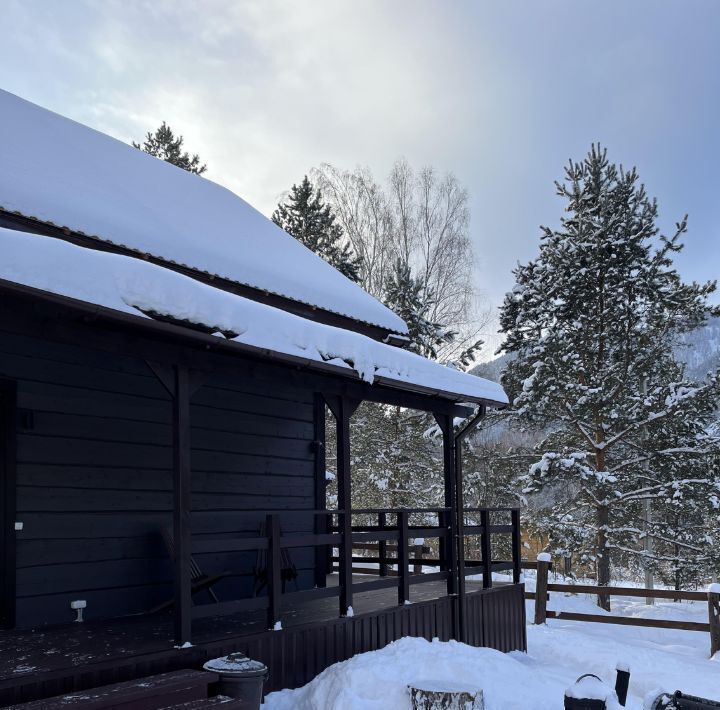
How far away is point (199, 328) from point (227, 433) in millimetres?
3316

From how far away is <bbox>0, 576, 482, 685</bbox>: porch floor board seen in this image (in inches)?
173

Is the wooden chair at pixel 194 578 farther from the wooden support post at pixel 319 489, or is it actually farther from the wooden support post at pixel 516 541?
the wooden support post at pixel 516 541

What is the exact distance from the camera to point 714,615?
9.35 metres

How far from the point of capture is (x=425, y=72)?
1282 centimetres

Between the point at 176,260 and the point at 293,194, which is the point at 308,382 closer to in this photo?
the point at 176,260

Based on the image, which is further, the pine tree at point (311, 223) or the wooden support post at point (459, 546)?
the pine tree at point (311, 223)

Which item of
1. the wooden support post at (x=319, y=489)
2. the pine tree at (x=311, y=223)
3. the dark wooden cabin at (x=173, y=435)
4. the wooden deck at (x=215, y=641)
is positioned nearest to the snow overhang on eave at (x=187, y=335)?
the dark wooden cabin at (x=173, y=435)

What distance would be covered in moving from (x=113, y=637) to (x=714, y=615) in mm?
7358

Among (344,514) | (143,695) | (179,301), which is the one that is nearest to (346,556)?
(344,514)

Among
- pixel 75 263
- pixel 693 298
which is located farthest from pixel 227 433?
pixel 693 298

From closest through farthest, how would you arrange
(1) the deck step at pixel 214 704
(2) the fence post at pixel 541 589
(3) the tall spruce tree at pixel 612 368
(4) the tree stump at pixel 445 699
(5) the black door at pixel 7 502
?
(1) the deck step at pixel 214 704 < (4) the tree stump at pixel 445 699 < (5) the black door at pixel 7 502 < (2) the fence post at pixel 541 589 < (3) the tall spruce tree at pixel 612 368

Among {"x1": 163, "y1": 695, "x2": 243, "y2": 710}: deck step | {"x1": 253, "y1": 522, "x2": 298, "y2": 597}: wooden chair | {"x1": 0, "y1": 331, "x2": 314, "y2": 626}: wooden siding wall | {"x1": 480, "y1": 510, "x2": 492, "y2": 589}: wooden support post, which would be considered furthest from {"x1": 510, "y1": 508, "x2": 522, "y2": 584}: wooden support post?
{"x1": 163, "y1": 695, "x2": 243, "y2": 710}: deck step

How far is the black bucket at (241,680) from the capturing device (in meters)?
4.57

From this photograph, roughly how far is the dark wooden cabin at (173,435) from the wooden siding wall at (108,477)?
0.06ft
